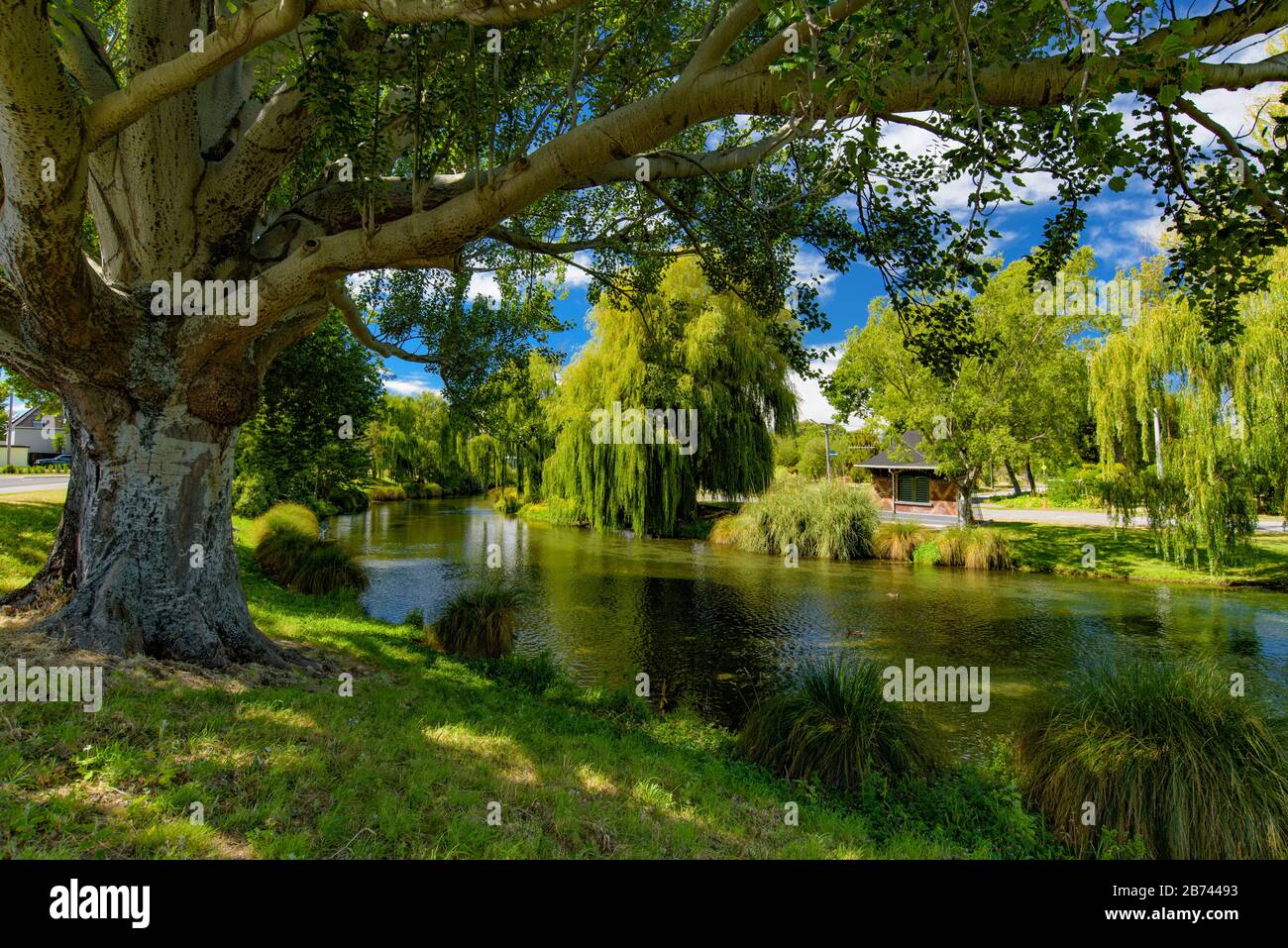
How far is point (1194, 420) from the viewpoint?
1448 centimetres

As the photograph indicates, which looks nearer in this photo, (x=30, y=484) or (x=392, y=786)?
(x=392, y=786)

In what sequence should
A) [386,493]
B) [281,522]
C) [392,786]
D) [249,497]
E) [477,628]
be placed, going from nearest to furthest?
[392,786] < [477,628] < [281,522] < [249,497] < [386,493]

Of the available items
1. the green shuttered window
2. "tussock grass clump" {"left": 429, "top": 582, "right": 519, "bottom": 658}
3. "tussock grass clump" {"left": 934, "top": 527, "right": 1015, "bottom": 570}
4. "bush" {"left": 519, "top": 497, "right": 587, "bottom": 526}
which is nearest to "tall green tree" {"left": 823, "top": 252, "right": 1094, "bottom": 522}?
"tussock grass clump" {"left": 934, "top": 527, "right": 1015, "bottom": 570}

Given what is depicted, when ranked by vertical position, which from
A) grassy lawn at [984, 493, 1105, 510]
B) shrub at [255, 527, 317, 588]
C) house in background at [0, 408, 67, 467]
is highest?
house in background at [0, 408, 67, 467]

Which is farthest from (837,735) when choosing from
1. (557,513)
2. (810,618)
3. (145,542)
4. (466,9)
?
(557,513)

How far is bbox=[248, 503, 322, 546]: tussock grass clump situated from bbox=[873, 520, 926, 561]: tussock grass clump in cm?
1631

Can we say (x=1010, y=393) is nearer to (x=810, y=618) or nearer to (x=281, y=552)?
(x=810, y=618)

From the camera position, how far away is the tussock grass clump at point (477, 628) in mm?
8555

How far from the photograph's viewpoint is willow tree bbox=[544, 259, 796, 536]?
20719 mm

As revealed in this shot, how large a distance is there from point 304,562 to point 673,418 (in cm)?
1282

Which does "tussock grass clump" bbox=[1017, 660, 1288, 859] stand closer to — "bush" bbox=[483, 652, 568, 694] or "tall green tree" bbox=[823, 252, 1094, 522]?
"bush" bbox=[483, 652, 568, 694]

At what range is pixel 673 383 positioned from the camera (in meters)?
8.60

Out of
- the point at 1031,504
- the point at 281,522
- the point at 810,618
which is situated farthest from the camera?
the point at 1031,504

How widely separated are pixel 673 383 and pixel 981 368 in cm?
1568
